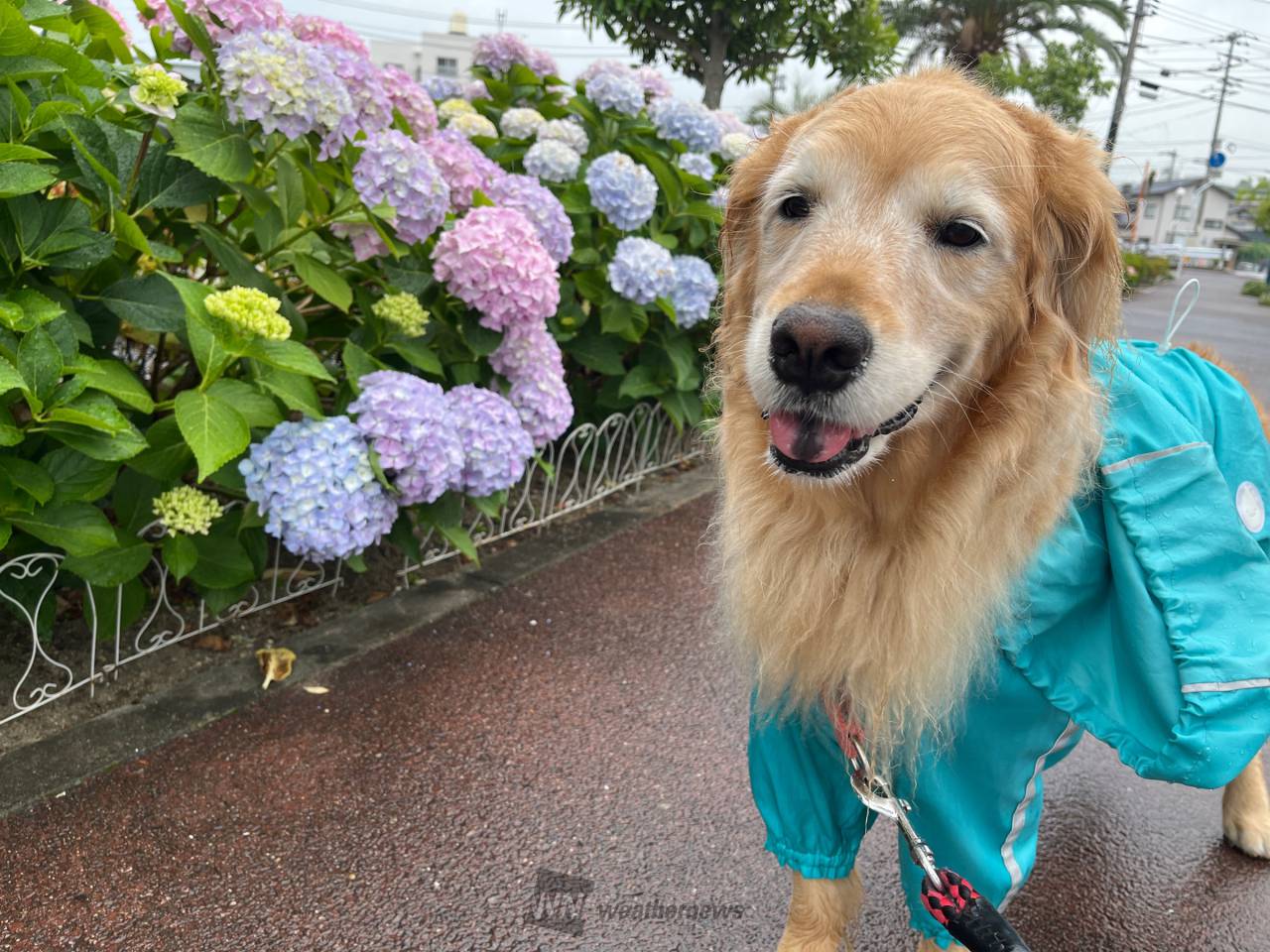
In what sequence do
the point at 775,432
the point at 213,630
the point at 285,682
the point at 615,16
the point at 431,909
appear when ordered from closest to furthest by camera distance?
1. the point at 775,432
2. the point at 431,909
3. the point at 285,682
4. the point at 213,630
5. the point at 615,16

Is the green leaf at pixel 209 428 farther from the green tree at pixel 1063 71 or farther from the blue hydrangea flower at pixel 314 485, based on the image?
the green tree at pixel 1063 71

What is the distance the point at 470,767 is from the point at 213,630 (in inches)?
43.4

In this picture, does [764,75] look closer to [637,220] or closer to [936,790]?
[637,220]

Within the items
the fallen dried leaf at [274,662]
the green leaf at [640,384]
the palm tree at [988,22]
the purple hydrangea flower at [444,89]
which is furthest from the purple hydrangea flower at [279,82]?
the palm tree at [988,22]

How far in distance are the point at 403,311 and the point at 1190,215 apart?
94.9m

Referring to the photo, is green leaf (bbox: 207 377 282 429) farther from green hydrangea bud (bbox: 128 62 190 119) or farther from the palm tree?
the palm tree

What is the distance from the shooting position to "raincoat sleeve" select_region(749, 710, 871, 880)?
6.42 ft

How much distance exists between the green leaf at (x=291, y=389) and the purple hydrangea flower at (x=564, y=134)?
228 centimetres

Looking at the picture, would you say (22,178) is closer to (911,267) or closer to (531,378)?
(531,378)

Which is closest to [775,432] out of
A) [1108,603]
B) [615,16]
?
[1108,603]

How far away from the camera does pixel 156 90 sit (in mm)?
2439

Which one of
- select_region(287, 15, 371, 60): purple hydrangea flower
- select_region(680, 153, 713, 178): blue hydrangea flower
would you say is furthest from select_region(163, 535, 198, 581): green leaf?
select_region(680, 153, 713, 178): blue hydrangea flower

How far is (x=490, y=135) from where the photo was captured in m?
4.62

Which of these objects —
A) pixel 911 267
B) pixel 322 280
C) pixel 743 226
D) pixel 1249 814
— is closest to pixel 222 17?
pixel 322 280
